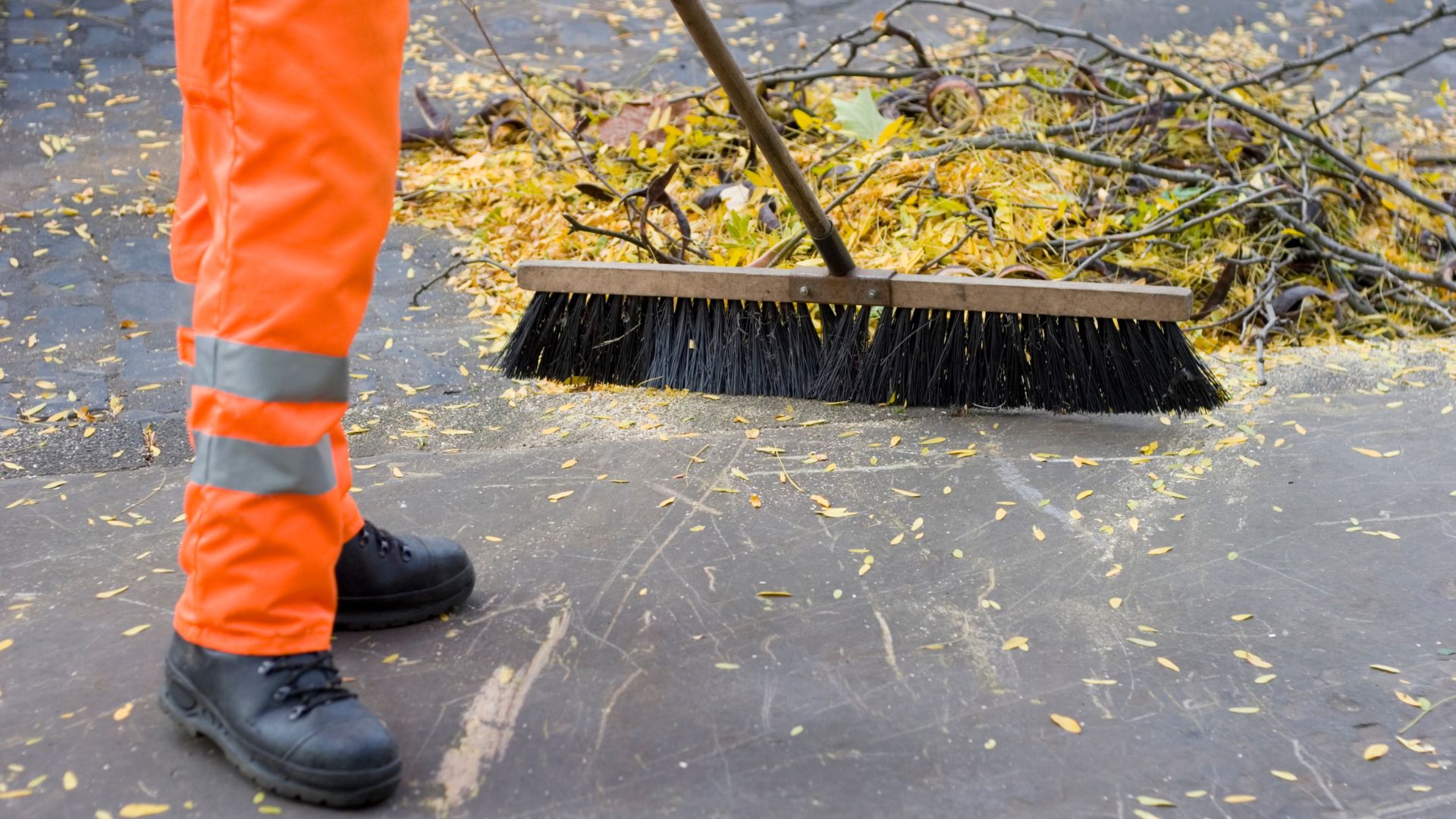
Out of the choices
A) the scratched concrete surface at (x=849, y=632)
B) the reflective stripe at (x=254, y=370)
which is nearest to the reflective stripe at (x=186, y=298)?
the reflective stripe at (x=254, y=370)

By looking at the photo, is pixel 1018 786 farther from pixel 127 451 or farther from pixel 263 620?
pixel 127 451

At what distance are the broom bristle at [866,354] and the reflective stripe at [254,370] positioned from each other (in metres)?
1.42

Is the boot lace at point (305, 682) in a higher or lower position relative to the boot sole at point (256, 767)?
higher

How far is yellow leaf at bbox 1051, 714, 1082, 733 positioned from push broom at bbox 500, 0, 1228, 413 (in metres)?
1.10

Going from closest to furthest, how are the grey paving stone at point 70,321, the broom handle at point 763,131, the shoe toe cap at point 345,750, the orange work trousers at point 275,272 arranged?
the orange work trousers at point 275,272, the shoe toe cap at point 345,750, the broom handle at point 763,131, the grey paving stone at point 70,321

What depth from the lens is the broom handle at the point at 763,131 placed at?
2191 millimetres

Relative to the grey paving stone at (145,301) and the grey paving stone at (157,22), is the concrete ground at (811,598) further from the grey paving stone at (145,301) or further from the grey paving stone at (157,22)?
the grey paving stone at (157,22)

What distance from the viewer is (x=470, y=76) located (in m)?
5.44

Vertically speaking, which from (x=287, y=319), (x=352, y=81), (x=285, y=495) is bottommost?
(x=285, y=495)

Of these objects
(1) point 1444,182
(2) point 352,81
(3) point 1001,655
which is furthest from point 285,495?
(1) point 1444,182

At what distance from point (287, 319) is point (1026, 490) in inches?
58.1

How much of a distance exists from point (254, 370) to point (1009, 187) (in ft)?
8.70

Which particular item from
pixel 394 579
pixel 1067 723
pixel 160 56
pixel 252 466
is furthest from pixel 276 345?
pixel 160 56

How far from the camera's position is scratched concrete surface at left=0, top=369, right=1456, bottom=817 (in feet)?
5.16
